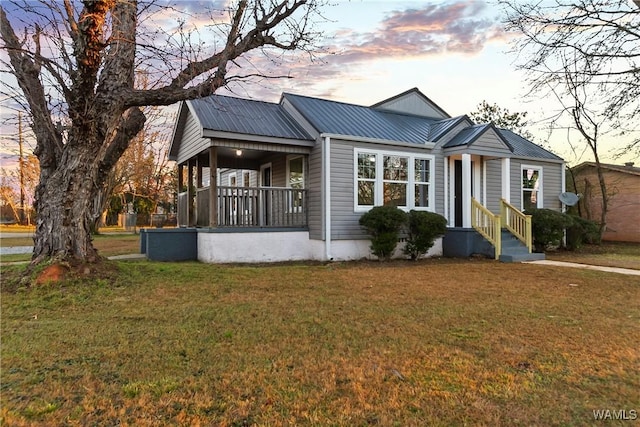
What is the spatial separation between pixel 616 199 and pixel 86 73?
20660 millimetres

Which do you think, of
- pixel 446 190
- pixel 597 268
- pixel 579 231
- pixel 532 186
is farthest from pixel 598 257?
pixel 446 190

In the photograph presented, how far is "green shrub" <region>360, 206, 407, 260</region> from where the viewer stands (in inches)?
395

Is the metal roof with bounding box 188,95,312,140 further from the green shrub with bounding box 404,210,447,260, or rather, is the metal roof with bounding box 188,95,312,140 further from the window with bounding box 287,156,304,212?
the green shrub with bounding box 404,210,447,260

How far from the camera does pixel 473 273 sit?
832cm

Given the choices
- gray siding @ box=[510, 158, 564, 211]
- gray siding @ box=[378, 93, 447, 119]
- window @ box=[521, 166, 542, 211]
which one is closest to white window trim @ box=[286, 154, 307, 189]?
gray siding @ box=[378, 93, 447, 119]

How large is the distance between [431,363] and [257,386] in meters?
1.41

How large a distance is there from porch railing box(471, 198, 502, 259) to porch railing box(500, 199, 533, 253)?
87cm

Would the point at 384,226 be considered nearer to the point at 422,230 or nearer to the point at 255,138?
the point at 422,230

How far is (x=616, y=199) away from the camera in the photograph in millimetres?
17844

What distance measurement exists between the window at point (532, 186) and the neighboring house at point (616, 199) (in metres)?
4.55

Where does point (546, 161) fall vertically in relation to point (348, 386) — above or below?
above

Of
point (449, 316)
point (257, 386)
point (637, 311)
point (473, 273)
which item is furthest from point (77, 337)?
point (473, 273)

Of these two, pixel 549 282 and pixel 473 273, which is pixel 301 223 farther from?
pixel 549 282

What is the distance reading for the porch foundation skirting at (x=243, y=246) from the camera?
9836 millimetres
